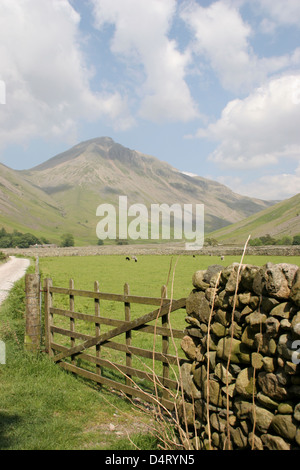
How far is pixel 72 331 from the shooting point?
324 inches

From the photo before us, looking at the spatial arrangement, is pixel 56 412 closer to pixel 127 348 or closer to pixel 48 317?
pixel 127 348

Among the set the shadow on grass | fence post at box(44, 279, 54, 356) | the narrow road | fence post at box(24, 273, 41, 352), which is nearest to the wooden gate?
fence post at box(44, 279, 54, 356)

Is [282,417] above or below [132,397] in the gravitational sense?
above

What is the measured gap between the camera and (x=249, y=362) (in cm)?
424

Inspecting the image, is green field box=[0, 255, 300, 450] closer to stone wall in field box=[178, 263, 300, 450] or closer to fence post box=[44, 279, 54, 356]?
fence post box=[44, 279, 54, 356]

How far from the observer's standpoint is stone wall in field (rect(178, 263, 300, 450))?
3658 millimetres

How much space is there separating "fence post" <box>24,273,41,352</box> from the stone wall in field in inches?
192

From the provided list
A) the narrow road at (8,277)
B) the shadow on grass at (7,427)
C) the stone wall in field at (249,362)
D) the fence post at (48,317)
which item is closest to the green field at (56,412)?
the shadow on grass at (7,427)

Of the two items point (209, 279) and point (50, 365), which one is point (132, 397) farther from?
point (209, 279)

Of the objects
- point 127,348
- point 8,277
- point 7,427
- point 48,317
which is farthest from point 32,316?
point 8,277

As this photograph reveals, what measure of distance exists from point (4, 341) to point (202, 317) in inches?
258
